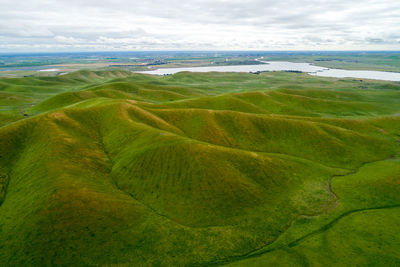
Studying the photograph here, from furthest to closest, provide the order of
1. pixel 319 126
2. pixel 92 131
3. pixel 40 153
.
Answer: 1. pixel 319 126
2. pixel 92 131
3. pixel 40 153

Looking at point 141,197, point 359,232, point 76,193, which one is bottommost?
point 359,232

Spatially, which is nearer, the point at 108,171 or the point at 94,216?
the point at 94,216

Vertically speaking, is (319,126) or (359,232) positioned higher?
(319,126)

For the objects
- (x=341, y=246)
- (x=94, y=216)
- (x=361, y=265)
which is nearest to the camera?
(x=361, y=265)

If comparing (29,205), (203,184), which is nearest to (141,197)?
(203,184)

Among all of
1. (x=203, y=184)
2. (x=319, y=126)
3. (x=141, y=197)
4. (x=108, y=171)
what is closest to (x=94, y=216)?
(x=141, y=197)

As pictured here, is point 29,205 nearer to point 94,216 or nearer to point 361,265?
point 94,216

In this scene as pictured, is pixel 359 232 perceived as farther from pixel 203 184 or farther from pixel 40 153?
pixel 40 153
